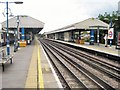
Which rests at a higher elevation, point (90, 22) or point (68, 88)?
point (90, 22)

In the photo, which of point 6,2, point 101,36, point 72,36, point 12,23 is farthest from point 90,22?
point 6,2

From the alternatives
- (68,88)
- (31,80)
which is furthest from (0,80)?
(68,88)

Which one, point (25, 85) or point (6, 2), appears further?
point (6, 2)

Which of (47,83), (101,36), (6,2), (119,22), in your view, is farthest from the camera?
(101,36)

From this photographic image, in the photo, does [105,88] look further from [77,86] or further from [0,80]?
[0,80]

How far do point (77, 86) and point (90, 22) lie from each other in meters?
42.1

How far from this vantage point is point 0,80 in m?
9.95

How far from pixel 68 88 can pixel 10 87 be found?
2766 millimetres

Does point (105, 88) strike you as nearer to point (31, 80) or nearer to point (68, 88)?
point (68, 88)

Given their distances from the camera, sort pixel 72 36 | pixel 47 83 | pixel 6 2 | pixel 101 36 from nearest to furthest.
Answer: pixel 47 83 < pixel 6 2 < pixel 101 36 < pixel 72 36

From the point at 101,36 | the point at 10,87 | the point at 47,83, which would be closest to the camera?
the point at 10,87

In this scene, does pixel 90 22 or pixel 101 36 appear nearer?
pixel 90 22

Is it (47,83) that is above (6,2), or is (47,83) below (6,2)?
below

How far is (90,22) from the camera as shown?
52.3 m
